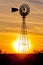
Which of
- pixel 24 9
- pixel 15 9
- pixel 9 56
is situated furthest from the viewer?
pixel 15 9

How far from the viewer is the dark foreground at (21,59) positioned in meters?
18.5

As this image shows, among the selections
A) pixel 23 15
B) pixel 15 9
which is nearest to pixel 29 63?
pixel 23 15

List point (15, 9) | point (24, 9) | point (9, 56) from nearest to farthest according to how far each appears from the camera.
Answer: point (9, 56)
point (24, 9)
point (15, 9)

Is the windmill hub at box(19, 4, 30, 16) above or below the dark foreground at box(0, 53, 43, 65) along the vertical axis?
above

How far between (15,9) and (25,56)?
541 centimetres

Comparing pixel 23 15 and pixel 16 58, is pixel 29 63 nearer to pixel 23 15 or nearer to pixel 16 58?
pixel 16 58

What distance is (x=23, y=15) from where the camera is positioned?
21578 mm

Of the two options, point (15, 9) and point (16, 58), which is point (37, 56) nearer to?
point (16, 58)

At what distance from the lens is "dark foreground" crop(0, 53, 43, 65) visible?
18547 mm

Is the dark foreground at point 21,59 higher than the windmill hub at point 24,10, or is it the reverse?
the windmill hub at point 24,10

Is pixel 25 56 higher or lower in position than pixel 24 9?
lower

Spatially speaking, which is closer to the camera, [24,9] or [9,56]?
[9,56]

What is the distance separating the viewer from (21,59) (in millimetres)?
18844

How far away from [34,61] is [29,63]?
1.06 ft
